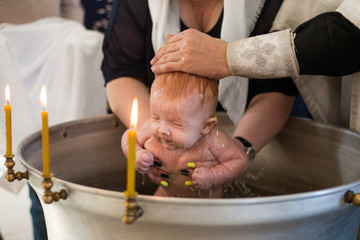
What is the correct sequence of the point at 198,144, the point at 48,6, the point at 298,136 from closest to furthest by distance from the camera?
the point at 198,144, the point at 298,136, the point at 48,6

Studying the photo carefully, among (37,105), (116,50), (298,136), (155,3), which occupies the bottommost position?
(37,105)

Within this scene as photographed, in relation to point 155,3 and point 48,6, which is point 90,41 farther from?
point 155,3

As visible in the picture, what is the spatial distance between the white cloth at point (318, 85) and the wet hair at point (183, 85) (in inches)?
10.5

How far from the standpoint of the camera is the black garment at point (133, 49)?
2.97 feet

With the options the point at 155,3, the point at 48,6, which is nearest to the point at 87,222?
the point at 155,3

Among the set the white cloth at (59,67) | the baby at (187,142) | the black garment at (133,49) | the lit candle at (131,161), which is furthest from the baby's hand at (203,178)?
the white cloth at (59,67)

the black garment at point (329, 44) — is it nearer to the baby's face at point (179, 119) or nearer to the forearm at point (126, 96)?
the baby's face at point (179, 119)

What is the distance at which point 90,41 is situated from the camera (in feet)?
4.81

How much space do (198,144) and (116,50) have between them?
38 centimetres

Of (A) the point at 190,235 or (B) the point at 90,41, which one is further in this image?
(B) the point at 90,41

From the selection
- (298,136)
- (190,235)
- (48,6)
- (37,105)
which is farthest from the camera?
(48,6)

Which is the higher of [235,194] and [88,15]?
[88,15]

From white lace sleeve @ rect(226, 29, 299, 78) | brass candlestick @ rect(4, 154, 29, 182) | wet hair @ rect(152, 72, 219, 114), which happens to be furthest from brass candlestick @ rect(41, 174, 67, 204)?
white lace sleeve @ rect(226, 29, 299, 78)

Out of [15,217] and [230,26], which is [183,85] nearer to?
[230,26]
